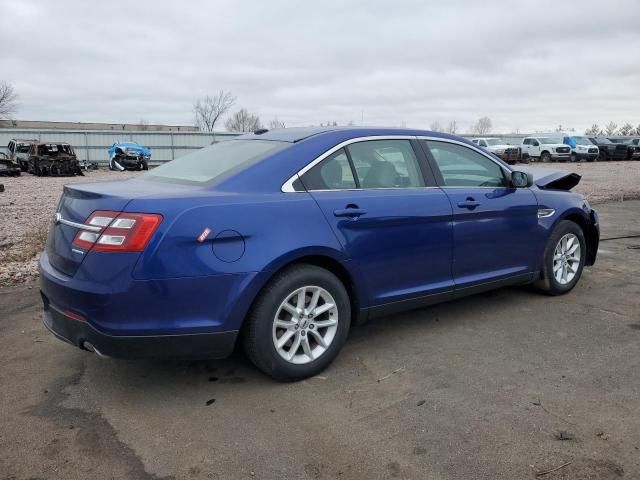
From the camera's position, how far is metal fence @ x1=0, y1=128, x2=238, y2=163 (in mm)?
35844

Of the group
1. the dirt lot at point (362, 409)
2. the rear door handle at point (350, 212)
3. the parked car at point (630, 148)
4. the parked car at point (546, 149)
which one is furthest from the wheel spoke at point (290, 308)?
the parked car at point (630, 148)

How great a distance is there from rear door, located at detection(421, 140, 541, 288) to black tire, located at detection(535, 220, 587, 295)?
0.16 m

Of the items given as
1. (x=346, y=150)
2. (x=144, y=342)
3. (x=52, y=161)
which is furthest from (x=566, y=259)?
(x=52, y=161)

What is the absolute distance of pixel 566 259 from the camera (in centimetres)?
545

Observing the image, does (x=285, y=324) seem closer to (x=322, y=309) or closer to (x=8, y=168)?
(x=322, y=309)

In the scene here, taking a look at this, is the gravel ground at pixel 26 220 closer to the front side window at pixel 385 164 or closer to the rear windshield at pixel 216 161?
the rear windshield at pixel 216 161

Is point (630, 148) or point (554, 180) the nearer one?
point (554, 180)

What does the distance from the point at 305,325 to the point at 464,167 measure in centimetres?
203

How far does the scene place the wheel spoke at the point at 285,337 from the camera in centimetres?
349

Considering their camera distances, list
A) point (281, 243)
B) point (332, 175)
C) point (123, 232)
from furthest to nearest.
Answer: point (332, 175) < point (281, 243) < point (123, 232)

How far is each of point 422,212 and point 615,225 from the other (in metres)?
7.13

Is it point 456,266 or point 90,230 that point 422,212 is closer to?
point 456,266

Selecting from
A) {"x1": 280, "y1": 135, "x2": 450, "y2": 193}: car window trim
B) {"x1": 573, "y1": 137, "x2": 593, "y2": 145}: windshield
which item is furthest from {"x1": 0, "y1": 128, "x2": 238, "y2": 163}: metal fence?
{"x1": 280, "y1": 135, "x2": 450, "y2": 193}: car window trim

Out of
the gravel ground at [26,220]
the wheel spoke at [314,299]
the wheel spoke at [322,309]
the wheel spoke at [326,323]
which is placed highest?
the wheel spoke at [314,299]
